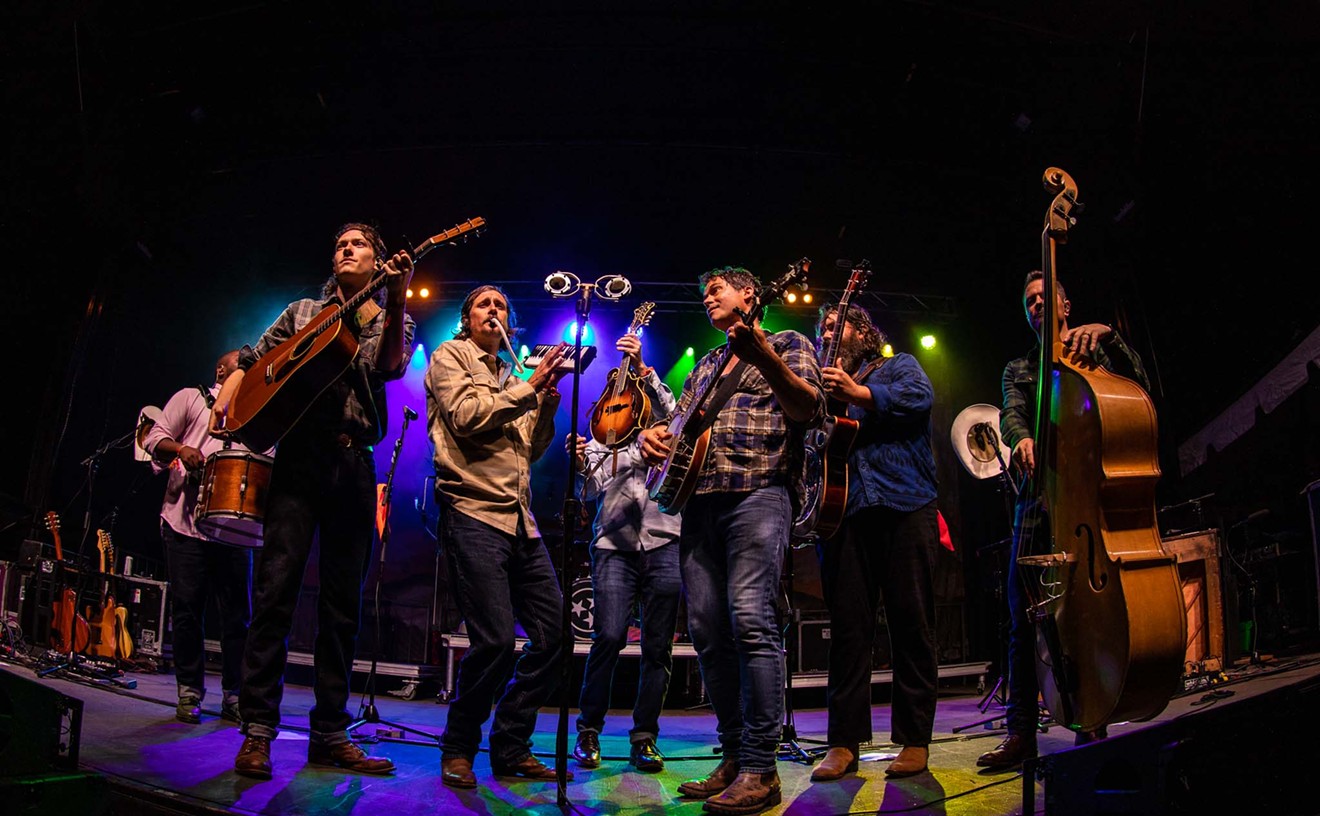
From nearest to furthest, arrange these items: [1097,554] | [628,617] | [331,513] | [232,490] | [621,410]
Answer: [1097,554], [331,513], [232,490], [628,617], [621,410]

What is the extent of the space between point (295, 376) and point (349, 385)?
37cm

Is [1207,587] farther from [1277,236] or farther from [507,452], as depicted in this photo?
[507,452]

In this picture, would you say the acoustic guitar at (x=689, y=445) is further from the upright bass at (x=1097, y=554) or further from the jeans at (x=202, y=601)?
the jeans at (x=202, y=601)

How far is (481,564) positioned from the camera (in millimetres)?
3953

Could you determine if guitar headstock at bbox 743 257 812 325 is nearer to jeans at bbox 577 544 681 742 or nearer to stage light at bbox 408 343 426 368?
jeans at bbox 577 544 681 742

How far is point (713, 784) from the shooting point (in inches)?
146

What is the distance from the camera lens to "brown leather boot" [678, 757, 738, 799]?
369cm

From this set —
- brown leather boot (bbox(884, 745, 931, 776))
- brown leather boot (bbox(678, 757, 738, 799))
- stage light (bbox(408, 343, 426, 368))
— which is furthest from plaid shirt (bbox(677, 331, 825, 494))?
stage light (bbox(408, 343, 426, 368))

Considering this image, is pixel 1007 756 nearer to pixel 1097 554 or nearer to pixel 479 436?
pixel 1097 554

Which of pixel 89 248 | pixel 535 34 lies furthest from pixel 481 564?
pixel 89 248

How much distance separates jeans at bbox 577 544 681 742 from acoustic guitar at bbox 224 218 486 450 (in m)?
2.17

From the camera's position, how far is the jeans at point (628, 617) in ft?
16.1

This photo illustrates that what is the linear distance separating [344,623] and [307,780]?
0.69m

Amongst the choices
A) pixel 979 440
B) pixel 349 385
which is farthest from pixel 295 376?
pixel 979 440
